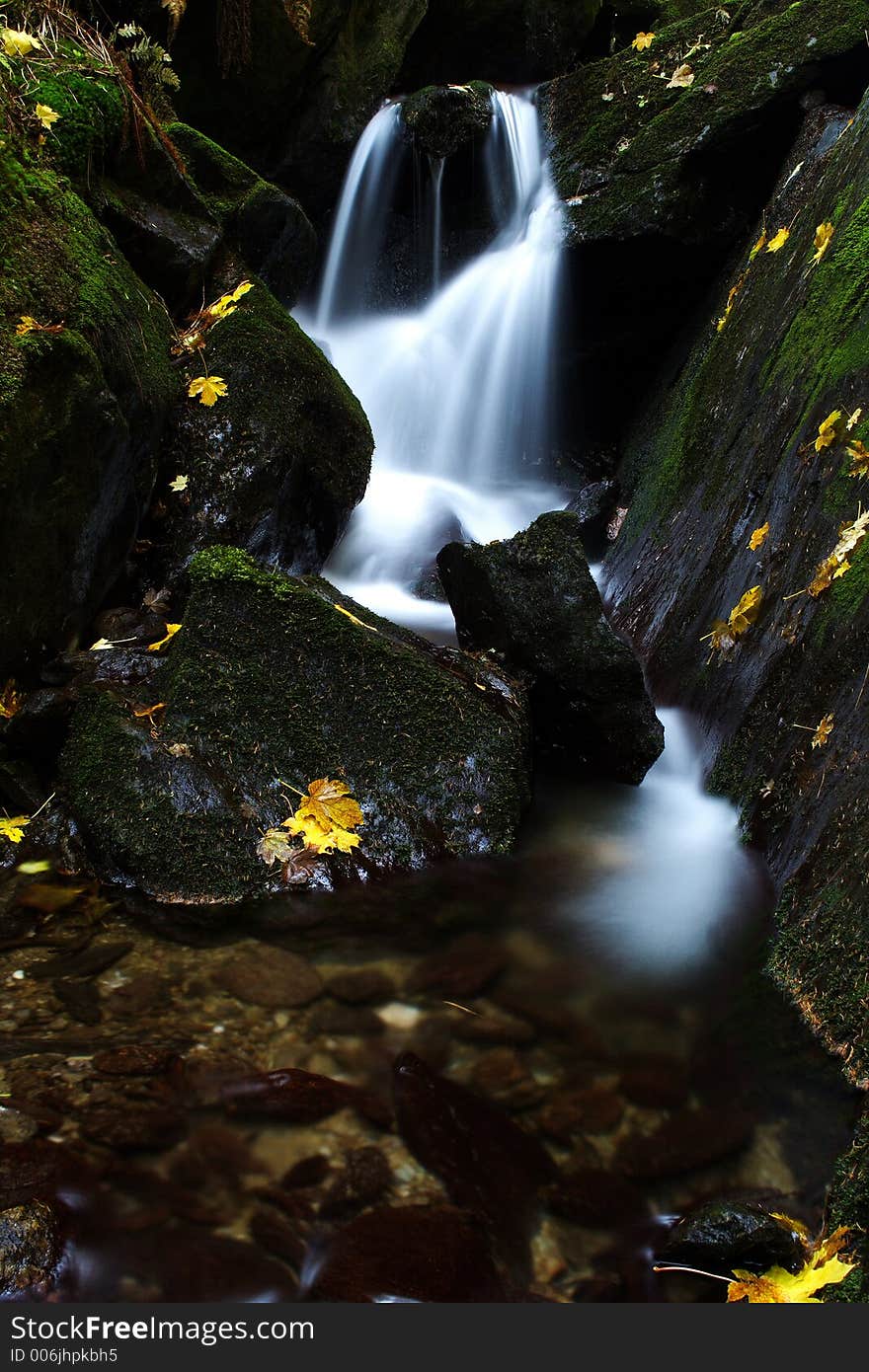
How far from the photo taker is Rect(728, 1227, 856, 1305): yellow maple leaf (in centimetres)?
168

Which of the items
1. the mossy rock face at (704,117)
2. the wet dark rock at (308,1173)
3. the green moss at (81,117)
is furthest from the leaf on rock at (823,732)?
the mossy rock face at (704,117)

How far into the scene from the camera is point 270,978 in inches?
102

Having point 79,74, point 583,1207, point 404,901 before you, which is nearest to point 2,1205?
point 583,1207

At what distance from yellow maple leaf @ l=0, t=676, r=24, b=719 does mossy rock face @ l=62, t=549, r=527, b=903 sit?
33 cm

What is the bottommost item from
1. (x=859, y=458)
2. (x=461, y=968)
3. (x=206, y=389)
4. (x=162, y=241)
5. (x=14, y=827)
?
(x=14, y=827)

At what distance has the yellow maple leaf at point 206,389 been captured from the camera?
16.0 feet

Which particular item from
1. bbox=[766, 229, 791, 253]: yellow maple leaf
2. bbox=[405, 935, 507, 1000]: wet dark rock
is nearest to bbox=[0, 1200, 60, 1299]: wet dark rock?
bbox=[405, 935, 507, 1000]: wet dark rock

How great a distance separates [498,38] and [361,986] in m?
12.6

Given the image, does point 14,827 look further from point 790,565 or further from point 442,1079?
point 790,565

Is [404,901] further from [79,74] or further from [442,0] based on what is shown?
[442,0]

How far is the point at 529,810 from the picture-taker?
3.94 metres

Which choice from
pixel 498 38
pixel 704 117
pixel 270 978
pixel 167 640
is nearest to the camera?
pixel 270 978

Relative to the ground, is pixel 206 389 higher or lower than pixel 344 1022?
higher

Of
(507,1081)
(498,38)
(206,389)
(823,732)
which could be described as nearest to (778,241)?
(206,389)
